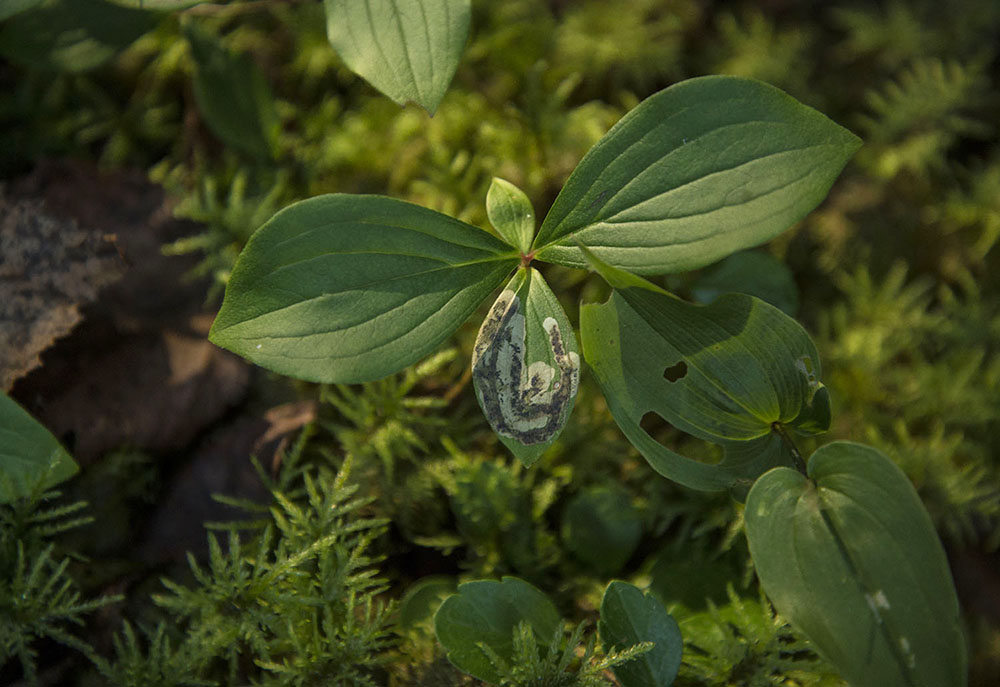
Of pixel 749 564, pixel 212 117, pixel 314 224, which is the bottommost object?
pixel 749 564

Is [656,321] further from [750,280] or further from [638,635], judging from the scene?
[750,280]

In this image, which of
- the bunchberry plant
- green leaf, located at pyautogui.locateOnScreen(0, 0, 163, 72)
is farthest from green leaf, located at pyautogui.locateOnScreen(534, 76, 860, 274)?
green leaf, located at pyautogui.locateOnScreen(0, 0, 163, 72)

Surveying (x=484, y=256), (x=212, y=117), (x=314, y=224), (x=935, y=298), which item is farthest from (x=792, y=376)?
(x=212, y=117)

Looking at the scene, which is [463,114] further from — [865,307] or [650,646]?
[650,646]

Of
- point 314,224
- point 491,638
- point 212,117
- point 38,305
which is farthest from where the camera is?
point 212,117

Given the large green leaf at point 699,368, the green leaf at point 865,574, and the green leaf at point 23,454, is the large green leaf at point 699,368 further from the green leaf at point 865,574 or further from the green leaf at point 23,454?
the green leaf at point 23,454

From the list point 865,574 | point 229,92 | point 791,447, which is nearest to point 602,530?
point 791,447
